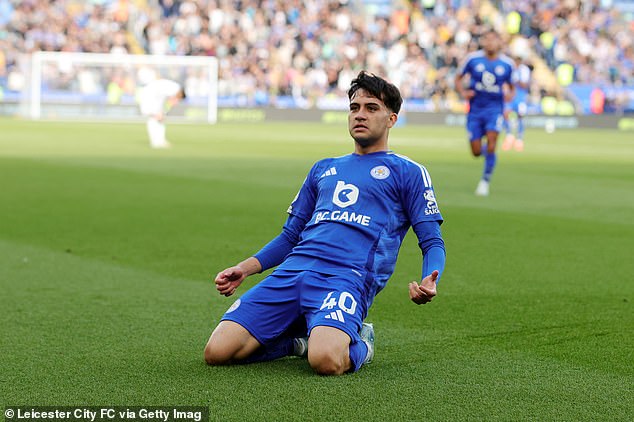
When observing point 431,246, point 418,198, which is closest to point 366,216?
point 418,198

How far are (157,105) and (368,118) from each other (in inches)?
918

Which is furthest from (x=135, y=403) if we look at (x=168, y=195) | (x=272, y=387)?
(x=168, y=195)

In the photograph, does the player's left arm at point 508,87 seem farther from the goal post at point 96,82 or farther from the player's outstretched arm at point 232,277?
the goal post at point 96,82

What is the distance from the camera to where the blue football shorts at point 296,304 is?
569 cm

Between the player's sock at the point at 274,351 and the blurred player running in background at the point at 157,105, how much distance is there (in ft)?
73.4

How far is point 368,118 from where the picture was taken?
5898mm

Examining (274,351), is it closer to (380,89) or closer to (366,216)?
(366,216)

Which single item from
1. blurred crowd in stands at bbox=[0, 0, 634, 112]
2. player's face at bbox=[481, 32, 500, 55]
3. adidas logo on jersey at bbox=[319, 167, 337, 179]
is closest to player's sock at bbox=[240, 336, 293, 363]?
adidas logo on jersey at bbox=[319, 167, 337, 179]

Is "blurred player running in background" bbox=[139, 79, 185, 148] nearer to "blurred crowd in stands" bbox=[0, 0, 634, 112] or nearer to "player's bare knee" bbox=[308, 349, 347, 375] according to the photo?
"blurred crowd in stands" bbox=[0, 0, 634, 112]

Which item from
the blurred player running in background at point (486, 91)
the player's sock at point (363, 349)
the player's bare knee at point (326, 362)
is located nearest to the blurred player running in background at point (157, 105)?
the blurred player running in background at point (486, 91)

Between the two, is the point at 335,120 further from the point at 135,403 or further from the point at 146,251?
the point at 135,403

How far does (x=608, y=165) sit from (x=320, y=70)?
27.6m

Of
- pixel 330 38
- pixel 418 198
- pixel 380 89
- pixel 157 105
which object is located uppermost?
pixel 380 89

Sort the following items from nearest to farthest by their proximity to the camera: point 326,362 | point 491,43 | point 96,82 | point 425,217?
point 326,362
point 425,217
point 491,43
point 96,82
